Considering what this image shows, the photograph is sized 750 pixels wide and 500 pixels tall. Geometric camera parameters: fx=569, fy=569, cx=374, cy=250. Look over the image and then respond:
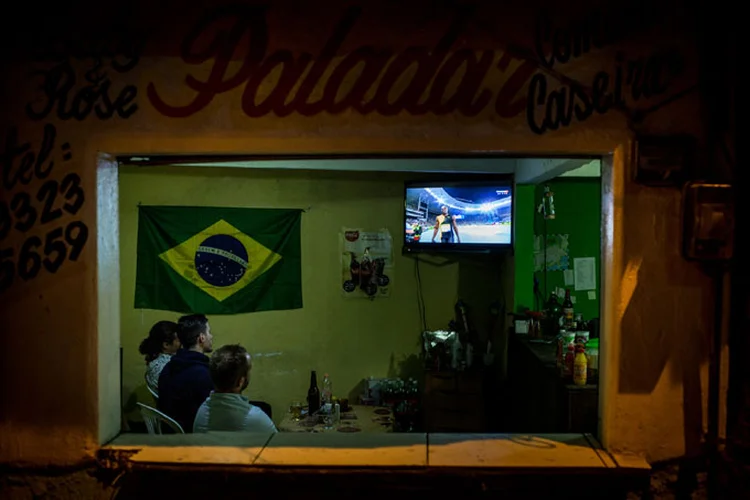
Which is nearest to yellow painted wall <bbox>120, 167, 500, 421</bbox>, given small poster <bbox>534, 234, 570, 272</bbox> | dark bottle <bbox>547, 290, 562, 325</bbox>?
small poster <bbox>534, 234, 570, 272</bbox>

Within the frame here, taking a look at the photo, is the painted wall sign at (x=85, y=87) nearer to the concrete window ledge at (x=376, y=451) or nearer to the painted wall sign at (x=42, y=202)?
the painted wall sign at (x=42, y=202)

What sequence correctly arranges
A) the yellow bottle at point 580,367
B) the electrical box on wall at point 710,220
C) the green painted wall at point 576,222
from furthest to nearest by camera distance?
1. the green painted wall at point 576,222
2. the yellow bottle at point 580,367
3. the electrical box on wall at point 710,220

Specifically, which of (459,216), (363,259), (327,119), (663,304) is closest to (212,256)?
(363,259)

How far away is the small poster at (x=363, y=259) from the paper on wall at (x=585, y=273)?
7.20ft

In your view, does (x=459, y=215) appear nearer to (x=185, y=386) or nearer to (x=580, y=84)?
(x=185, y=386)

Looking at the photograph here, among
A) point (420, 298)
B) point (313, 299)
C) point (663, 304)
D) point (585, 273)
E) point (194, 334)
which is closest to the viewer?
point (663, 304)

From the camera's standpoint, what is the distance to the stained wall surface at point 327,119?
252 cm

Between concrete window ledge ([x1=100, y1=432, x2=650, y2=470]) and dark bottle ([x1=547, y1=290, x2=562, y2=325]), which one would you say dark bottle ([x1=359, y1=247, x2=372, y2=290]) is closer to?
dark bottle ([x1=547, y1=290, x2=562, y2=325])

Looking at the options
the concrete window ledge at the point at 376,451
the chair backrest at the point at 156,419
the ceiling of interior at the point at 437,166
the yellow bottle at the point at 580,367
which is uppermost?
the ceiling of interior at the point at 437,166

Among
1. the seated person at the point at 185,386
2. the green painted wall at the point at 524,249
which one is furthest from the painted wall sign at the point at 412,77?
the green painted wall at the point at 524,249

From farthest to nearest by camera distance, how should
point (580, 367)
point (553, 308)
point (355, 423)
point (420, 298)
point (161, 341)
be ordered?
1. point (420, 298)
2. point (553, 308)
3. point (161, 341)
4. point (355, 423)
5. point (580, 367)

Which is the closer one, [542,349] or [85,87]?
[85,87]

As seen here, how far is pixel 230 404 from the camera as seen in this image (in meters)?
3.83

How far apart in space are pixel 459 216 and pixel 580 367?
2.77 meters
